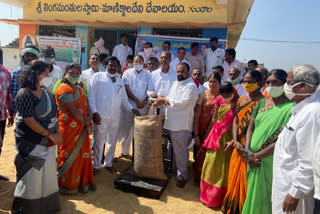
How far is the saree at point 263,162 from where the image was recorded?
256 centimetres

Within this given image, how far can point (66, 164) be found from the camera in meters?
3.59

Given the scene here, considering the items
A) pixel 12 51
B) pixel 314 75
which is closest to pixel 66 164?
pixel 314 75

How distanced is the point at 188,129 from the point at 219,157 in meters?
0.72

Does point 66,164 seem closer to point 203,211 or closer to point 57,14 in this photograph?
point 203,211

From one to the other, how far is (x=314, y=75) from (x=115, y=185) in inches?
127

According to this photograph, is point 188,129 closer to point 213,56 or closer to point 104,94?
point 104,94

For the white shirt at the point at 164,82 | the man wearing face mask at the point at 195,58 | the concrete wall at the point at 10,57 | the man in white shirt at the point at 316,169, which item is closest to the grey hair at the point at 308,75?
the man in white shirt at the point at 316,169

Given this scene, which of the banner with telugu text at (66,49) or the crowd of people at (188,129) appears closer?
the crowd of people at (188,129)

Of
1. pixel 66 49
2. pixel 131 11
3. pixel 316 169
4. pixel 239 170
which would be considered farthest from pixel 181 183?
pixel 66 49

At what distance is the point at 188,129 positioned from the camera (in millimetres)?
4066

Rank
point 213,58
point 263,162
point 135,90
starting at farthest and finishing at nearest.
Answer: point 213,58
point 135,90
point 263,162

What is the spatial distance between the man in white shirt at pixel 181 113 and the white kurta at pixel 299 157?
1.91 m

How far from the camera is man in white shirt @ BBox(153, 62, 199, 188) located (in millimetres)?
3947

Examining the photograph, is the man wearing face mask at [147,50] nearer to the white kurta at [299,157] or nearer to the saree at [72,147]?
the saree at [72,147]
